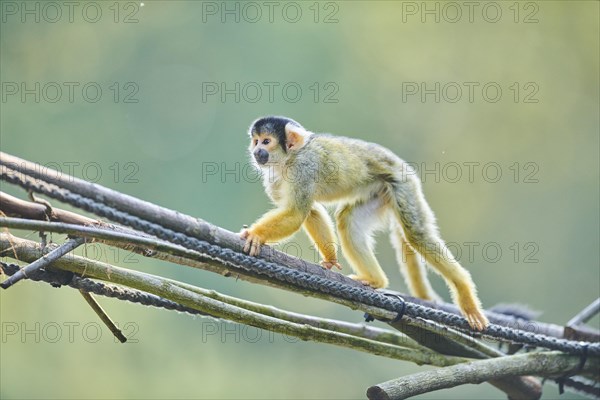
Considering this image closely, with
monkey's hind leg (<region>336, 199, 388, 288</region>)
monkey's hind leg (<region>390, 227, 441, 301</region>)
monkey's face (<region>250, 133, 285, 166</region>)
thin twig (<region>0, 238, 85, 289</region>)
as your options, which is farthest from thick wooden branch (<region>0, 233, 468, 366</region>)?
monkey's face (<region>250, 133, 285, 166</region>)

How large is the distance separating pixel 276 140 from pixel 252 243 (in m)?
1.35

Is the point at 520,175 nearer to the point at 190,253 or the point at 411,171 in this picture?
the point at 411,171

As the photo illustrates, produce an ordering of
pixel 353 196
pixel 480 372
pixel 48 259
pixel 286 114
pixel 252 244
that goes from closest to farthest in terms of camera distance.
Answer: pixel 48 259 → pixel 252 244 → pixel 480 372 → pixel 353 196 → pixel 286 114

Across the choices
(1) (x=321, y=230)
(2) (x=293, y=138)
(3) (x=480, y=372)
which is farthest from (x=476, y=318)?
(2) (x=293, y=138)

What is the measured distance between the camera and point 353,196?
173 inches

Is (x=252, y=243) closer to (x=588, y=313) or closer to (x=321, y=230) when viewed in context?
(x=321, y=230)

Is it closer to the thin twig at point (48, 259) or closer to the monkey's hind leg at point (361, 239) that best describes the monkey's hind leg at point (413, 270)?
the monkey's hind leg at point (361, 239)

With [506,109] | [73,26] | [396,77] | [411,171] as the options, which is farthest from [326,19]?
[411,171]

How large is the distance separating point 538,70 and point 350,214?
1176 cm

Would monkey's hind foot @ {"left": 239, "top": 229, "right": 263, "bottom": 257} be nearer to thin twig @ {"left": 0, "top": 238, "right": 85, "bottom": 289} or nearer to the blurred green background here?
thin twig @ {"left": 0, "top": 238, "right": 85, "bottom": 289}

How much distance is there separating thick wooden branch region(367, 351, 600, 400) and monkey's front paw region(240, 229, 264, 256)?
74 centimetres

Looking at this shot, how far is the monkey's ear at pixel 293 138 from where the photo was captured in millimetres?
4203

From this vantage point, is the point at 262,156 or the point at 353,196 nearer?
the point at 262,156

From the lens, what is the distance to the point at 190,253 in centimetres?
270
